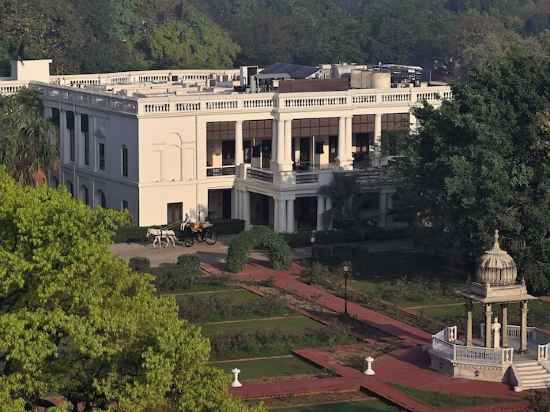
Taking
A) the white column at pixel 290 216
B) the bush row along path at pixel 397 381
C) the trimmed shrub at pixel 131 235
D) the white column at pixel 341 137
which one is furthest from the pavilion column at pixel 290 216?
the bush row along path at pixel 397 381

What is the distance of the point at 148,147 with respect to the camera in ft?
240

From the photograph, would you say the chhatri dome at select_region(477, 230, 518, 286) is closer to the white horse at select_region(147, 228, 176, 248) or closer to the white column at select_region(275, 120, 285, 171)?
the white horse at select_region(147, 228, 176, 248)

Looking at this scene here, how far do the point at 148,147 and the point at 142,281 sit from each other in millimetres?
36687

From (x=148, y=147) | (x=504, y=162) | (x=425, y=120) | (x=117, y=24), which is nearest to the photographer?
(x=504, y=162)

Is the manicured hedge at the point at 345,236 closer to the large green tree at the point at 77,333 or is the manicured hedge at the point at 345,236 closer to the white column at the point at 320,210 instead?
the white column at the point at 320,210

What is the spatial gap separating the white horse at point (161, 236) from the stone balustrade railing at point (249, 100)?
604cm

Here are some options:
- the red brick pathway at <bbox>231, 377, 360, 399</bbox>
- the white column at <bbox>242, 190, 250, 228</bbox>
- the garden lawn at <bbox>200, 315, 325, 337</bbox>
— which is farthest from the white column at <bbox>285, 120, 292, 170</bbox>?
the red brick pathway at <bbox>231, 377, 360, 399</bbox>

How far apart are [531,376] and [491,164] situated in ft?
46.8

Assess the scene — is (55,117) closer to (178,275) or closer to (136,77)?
(136,77)

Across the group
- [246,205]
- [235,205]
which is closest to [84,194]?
[235,205]

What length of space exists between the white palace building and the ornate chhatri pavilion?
24.0 meters

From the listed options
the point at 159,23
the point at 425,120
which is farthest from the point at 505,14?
the point at 425,120

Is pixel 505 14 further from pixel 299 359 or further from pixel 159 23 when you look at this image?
pixel 299 359

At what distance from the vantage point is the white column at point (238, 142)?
2977 inches
